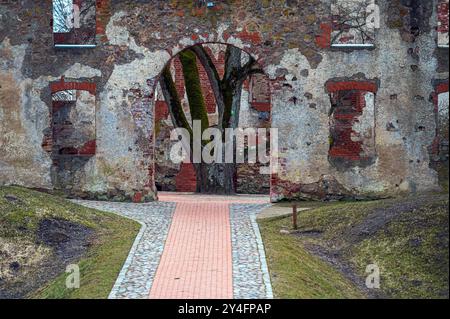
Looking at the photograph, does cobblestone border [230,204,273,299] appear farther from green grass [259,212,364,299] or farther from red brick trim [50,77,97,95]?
red brick trim [50,77,97,95]

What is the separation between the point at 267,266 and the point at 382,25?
9560mm

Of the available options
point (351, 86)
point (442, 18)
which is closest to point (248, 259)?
point (351, 86)

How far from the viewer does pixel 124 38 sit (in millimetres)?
23734

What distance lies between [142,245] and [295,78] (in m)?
7.43

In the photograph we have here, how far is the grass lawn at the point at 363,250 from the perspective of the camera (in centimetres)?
1512

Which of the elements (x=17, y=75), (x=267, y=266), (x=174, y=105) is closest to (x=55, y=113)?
(x=174, y=105)

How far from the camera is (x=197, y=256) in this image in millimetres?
16672

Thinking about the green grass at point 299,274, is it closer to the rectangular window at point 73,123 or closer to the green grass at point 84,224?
the green grass at point 84,224

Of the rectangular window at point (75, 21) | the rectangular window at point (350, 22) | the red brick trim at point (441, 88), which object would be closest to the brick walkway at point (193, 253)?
the red brick trim at point (441, 88)

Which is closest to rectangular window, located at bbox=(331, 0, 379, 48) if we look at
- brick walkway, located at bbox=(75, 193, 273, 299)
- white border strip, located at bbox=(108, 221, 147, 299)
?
brick walkway, located at bbox=(75, 193, 273, 299)

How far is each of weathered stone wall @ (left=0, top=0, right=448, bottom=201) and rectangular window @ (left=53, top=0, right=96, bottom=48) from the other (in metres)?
5.28

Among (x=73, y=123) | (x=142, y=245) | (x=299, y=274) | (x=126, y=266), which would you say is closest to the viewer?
(x=299, y=274)

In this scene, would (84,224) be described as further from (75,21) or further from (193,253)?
(75,21)

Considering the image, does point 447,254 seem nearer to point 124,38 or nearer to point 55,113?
point 124,38
